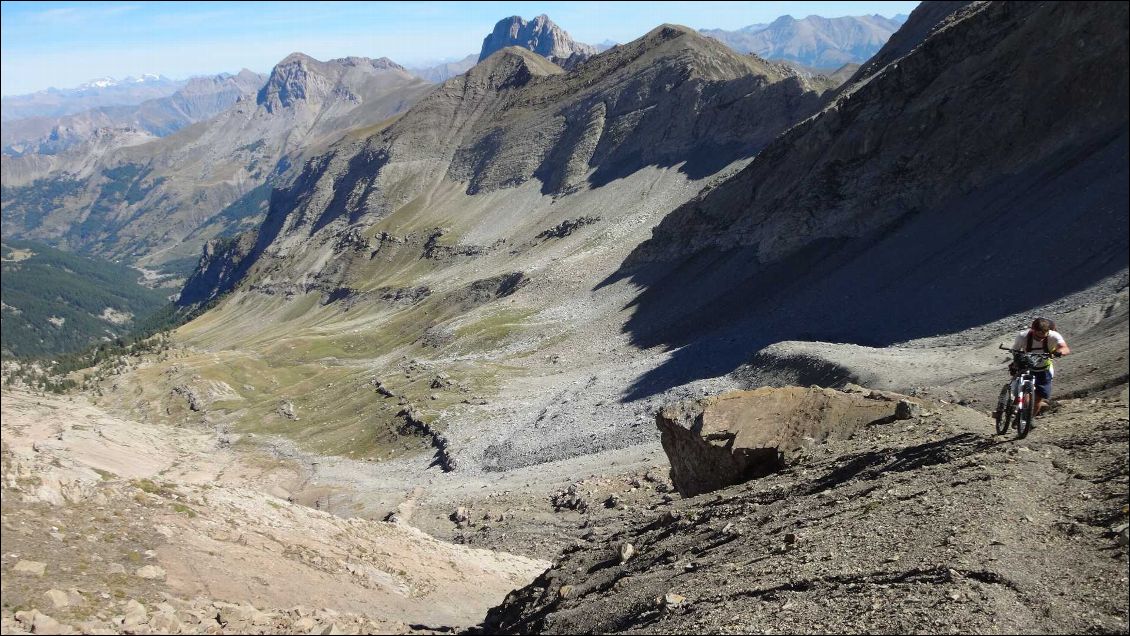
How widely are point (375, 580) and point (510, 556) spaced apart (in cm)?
1150

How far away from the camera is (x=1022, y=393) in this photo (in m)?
18.0

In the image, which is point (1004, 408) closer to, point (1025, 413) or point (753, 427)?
point (1025, 413)

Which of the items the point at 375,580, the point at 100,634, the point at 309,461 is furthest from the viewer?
the point at 309,461

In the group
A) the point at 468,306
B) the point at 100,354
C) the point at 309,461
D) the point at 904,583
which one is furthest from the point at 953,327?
the point at 100,354

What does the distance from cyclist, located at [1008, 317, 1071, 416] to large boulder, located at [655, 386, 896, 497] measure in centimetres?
685

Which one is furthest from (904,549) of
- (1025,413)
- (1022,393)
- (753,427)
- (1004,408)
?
(753,427)

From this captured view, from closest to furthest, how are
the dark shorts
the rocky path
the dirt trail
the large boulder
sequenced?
the rocky path < the dark shorts < the dirt trail < the large boulder

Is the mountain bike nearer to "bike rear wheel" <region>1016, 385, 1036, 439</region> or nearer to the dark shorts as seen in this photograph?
"bike rear wheel" <region>1016, 385, 1036, 439</region>

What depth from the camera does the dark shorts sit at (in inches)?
724

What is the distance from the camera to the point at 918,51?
76250mm

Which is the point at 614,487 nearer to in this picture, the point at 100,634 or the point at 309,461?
the point at 100,634

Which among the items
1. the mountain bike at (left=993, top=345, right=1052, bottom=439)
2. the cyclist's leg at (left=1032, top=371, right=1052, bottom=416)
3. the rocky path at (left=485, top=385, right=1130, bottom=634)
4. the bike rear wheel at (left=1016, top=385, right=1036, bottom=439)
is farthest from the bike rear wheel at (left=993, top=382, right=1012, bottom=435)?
the cyclist's leg at (left=1032, top=371, right=1052, bottom=416)

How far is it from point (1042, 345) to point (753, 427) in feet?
34.0

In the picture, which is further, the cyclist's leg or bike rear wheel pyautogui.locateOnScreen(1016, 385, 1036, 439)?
the cyclist's leg
